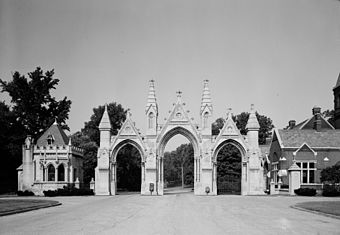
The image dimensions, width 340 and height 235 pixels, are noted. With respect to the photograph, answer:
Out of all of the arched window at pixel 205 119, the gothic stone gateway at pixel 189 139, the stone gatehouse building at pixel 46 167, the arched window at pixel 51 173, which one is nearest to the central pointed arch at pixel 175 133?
the gothic stone gateway at pixel 189 139

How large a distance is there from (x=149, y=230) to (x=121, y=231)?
2.87ft

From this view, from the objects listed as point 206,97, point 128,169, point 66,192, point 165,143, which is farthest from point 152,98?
point 128,169

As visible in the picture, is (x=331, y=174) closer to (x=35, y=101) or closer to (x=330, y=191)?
(x=330, y=191)

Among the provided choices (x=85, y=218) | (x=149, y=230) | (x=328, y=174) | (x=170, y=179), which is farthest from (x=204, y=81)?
(x=170, y=179)

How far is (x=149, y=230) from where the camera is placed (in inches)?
608

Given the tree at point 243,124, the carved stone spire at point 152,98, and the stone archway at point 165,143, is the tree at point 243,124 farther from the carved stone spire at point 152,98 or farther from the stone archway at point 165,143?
the carved stone spire at point 152,98

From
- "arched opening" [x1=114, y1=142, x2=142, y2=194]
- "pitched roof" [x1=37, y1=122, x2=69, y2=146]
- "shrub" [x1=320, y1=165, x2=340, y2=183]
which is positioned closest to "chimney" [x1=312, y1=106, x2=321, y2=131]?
"shrub" [x1=320, y1=165, x2=340, y2=183]

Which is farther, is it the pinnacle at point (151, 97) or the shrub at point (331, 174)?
the pinnacle at point (151, 97)

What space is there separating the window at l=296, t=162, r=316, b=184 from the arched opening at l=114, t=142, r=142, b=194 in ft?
80.9

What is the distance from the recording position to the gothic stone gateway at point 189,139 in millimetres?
46469

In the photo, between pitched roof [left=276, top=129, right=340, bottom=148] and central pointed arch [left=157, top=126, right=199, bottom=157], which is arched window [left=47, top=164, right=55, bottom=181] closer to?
central pointed arch [left=157, top=126, right=199, bottom=157]

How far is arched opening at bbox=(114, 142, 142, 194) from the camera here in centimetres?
6700

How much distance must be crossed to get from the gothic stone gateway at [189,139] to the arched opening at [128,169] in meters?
18.8

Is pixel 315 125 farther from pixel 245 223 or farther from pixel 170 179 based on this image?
pixel 170 179
